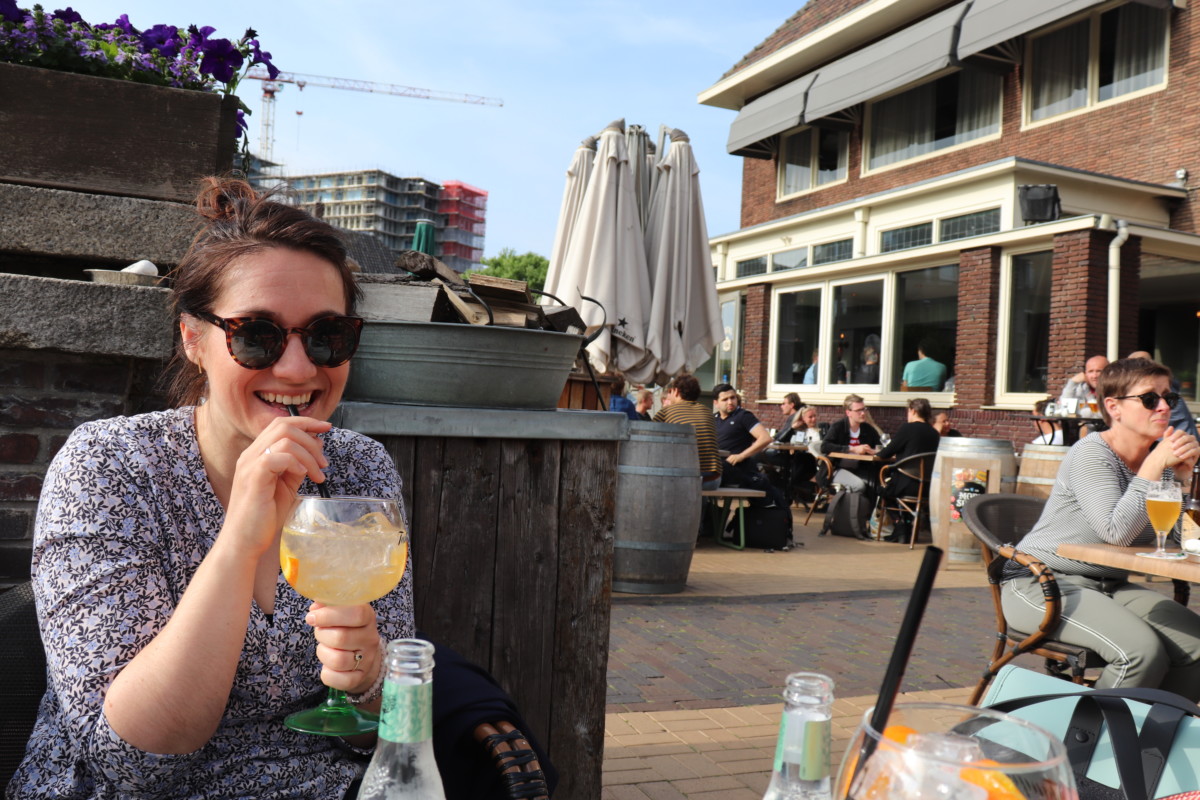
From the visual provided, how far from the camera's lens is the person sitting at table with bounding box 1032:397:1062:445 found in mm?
9133

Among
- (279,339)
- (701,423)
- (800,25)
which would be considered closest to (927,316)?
(701,423)

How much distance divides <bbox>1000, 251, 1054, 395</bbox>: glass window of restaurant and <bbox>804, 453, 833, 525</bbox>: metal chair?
2937 millimetres

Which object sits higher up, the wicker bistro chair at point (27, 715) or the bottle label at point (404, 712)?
the bottle label at point (404, 712)

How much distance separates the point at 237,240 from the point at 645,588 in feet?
16.2

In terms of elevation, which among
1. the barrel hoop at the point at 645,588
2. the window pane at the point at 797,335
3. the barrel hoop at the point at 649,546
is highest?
the window pane at the point at 797,335

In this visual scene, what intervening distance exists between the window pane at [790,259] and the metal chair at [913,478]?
7.25 metres

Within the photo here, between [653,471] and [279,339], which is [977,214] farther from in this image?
[279,339]

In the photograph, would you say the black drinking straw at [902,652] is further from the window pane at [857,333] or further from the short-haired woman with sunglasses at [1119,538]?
the window pane at [857,333]

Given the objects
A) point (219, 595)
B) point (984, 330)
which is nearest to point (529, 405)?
point (219, 595)

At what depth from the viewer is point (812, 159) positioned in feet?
63.6

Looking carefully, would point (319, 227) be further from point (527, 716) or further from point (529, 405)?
point (527, 716)

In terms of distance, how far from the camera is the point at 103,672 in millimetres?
1405

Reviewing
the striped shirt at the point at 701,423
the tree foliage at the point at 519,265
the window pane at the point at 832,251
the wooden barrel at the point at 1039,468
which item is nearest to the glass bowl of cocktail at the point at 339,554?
the striped shirt at the point at 701,423

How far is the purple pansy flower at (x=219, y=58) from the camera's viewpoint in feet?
9.55
